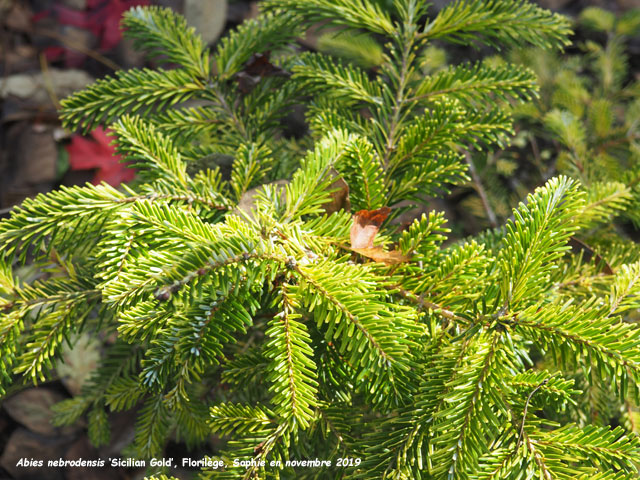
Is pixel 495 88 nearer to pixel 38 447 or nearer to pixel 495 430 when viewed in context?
pixel 495 430

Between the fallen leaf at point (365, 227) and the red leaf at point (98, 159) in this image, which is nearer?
the fallen leaf at point (365, 227)

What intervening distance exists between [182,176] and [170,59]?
39cm

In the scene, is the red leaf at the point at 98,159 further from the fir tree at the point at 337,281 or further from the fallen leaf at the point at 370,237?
the fallen leaf at the point at 370,237

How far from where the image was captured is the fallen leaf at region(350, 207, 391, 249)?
81 centimetres

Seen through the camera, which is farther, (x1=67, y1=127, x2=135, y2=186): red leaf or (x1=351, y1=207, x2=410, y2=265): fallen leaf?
(x1=67, y1=127, x2=135, y2=186): red leaf

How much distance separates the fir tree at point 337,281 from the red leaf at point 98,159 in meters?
1.45

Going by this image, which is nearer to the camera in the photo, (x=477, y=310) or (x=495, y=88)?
(x=477, y=310)

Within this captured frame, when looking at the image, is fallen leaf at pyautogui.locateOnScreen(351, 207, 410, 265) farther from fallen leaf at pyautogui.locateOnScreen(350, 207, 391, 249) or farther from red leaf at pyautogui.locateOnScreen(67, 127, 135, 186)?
red leaf at pyautogui.locateOnScreen(67, 127, 135, 186)

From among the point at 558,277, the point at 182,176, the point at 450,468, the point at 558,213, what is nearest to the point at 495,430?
the point at 450,468

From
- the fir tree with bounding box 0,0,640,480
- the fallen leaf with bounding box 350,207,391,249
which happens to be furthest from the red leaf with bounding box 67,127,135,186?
the fallen leaf with bounding box 350,207,391,249

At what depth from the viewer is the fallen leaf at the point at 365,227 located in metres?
0.81

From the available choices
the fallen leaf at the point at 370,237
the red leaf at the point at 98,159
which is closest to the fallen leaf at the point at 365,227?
the fallen leaf at the point at 370,237

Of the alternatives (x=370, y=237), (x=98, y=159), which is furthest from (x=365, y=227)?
(x=98, y=159)

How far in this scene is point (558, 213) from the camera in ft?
2.40
